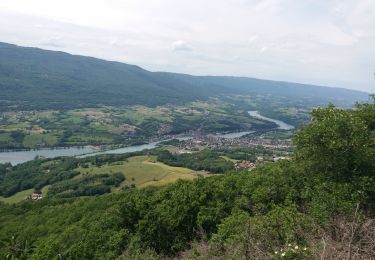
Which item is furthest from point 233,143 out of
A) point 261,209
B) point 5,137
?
point 261,209

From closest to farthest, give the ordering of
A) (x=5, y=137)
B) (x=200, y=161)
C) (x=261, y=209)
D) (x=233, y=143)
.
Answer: (x=261, y=209) < (x=200, y=161) < (x=5, y=137) < (x=233, y=143)

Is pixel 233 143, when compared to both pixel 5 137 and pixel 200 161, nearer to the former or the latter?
pixel 200 161

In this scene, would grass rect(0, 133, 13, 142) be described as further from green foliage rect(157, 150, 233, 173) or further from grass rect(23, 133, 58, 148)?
green foliage rect(157, 150, 233, 173)

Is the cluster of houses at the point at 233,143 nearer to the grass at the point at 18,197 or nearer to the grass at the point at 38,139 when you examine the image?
the grass at the point at 38,139

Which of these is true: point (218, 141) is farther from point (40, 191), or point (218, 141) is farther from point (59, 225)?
point (59, 225)

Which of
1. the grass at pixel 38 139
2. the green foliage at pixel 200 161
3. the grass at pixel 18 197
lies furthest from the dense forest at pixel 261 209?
the grass at pixel 38 139

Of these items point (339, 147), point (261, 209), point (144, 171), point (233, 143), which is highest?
point (339, 147)

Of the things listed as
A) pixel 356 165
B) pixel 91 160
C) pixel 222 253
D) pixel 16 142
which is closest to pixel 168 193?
pixel 356 165
